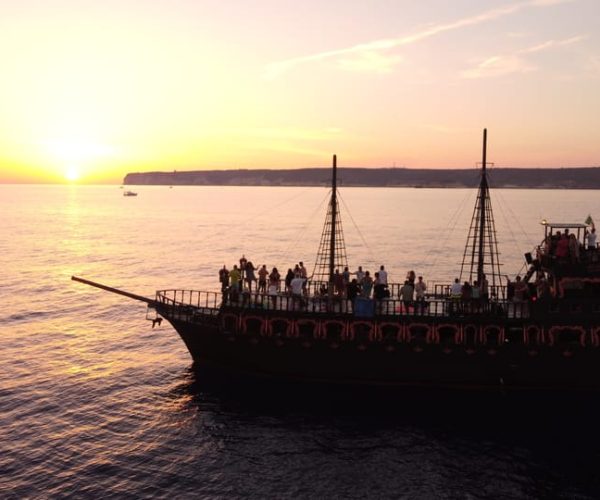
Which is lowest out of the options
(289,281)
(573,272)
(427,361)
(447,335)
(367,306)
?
(427,361)

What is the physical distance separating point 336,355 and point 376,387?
2440mm

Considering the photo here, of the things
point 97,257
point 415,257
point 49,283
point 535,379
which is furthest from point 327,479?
point 97,257

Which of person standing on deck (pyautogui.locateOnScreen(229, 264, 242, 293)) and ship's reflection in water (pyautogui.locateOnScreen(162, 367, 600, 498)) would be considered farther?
person standing on deck (pyautogui.locateOnScreen(229, 264, 242, 293))

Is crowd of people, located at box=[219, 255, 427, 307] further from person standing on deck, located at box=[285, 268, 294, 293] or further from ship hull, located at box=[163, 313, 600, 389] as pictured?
ship hull, located at box=[163, 313, 600, 389]

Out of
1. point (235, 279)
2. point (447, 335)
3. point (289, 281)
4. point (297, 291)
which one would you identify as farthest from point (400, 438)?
point (235, 279)

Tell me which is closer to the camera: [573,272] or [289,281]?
[573,272]

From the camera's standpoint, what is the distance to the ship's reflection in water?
60.1 ft

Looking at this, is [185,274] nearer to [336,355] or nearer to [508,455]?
[336,355]

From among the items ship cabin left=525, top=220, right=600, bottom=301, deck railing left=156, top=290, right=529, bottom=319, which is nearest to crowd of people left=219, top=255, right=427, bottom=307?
deck railing left=156, top=290, right=529, bottom=319

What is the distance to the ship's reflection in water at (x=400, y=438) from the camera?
60.1 feet

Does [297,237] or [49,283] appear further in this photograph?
[297,237]

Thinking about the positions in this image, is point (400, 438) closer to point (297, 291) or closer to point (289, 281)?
point (297, 291)

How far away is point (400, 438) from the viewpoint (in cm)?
2128

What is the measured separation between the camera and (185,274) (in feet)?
201
